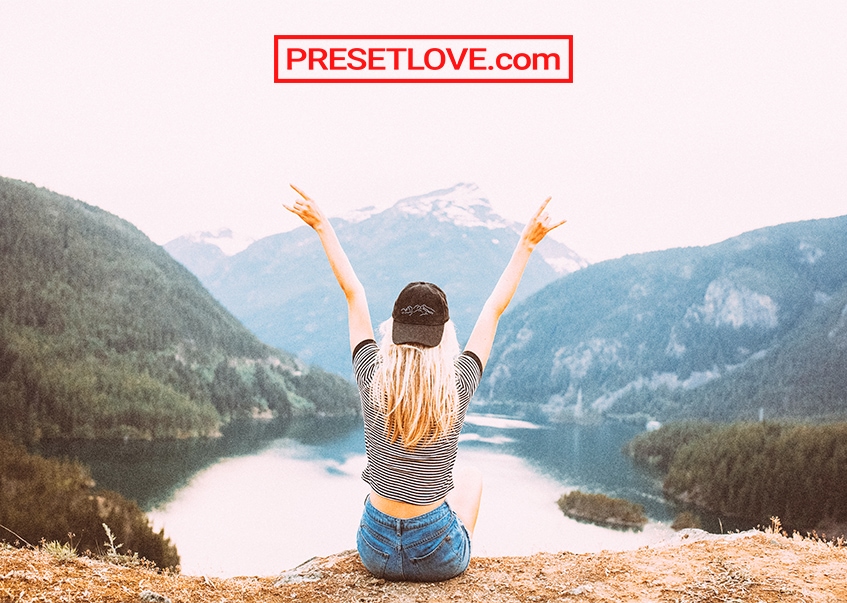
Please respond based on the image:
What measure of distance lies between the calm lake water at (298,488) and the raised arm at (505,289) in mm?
9396

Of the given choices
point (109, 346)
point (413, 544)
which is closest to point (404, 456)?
point (413, 544)

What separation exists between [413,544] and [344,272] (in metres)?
1.20

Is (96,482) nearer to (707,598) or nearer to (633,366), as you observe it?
(707,598)

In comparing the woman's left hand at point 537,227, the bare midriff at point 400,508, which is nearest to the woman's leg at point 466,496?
the bare midriff at point 400,508

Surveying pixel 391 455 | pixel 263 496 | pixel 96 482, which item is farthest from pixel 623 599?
pixel 263 496

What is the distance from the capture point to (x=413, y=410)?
238 centimetres

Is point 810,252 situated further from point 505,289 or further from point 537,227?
point 505,289

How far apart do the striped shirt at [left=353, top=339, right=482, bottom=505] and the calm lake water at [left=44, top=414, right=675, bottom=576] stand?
9367 mm

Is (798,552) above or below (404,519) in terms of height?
below

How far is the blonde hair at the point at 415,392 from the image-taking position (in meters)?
2.39

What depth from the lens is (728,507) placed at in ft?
53.0

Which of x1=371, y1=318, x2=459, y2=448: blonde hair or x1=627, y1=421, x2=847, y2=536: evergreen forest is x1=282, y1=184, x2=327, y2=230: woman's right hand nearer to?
x1=371, y1=318, x2=459, y2=448: blonde hair

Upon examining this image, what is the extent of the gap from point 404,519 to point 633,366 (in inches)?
1191

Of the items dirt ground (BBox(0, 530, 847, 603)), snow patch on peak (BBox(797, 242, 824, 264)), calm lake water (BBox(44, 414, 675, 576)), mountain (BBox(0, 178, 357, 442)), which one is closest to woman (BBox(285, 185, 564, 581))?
dirt ground (BBox(0, 530, 847, 603))
